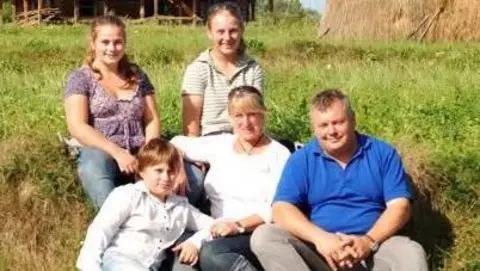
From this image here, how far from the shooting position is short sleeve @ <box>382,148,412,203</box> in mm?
4828

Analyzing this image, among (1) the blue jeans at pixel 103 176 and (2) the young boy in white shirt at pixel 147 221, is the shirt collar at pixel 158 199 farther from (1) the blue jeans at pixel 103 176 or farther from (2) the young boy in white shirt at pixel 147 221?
(1) the blue jeans at pixel 103 176

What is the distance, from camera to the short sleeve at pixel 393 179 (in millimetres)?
4828

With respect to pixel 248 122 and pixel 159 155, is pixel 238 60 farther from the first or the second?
pixel 159 155

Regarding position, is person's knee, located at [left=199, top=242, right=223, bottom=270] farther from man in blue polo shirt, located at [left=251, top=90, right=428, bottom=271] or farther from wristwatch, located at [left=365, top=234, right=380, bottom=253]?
wristwatch, located at [left=365, top=234, right=380, bottom=253]

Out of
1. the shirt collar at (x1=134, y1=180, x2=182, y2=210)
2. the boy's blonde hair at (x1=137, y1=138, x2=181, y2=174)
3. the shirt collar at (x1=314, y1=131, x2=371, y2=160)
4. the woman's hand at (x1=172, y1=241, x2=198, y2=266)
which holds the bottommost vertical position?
the woman's hand at (x1=172, y1=241, x2=198, y2=266)

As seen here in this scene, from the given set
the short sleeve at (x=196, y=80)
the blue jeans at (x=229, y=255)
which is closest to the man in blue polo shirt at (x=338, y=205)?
the blue jeans at (x=229, y=255)

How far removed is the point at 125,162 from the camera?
5.28 metres

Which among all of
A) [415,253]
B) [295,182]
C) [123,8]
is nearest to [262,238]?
[295,182]

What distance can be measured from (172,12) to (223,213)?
117 feet

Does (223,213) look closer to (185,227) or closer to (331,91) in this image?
(185,227)

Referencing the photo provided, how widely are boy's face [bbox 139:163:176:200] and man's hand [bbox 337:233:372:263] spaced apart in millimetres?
889

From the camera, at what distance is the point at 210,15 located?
5738 millimetres

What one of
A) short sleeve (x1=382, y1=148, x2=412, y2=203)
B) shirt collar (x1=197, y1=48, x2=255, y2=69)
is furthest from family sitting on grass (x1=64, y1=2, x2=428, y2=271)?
shirt collar (x1=197, y1=48, x2=255, y2=69)

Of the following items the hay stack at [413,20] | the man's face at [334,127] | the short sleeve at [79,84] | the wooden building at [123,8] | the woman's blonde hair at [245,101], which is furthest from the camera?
the wooden building at [123,8]
